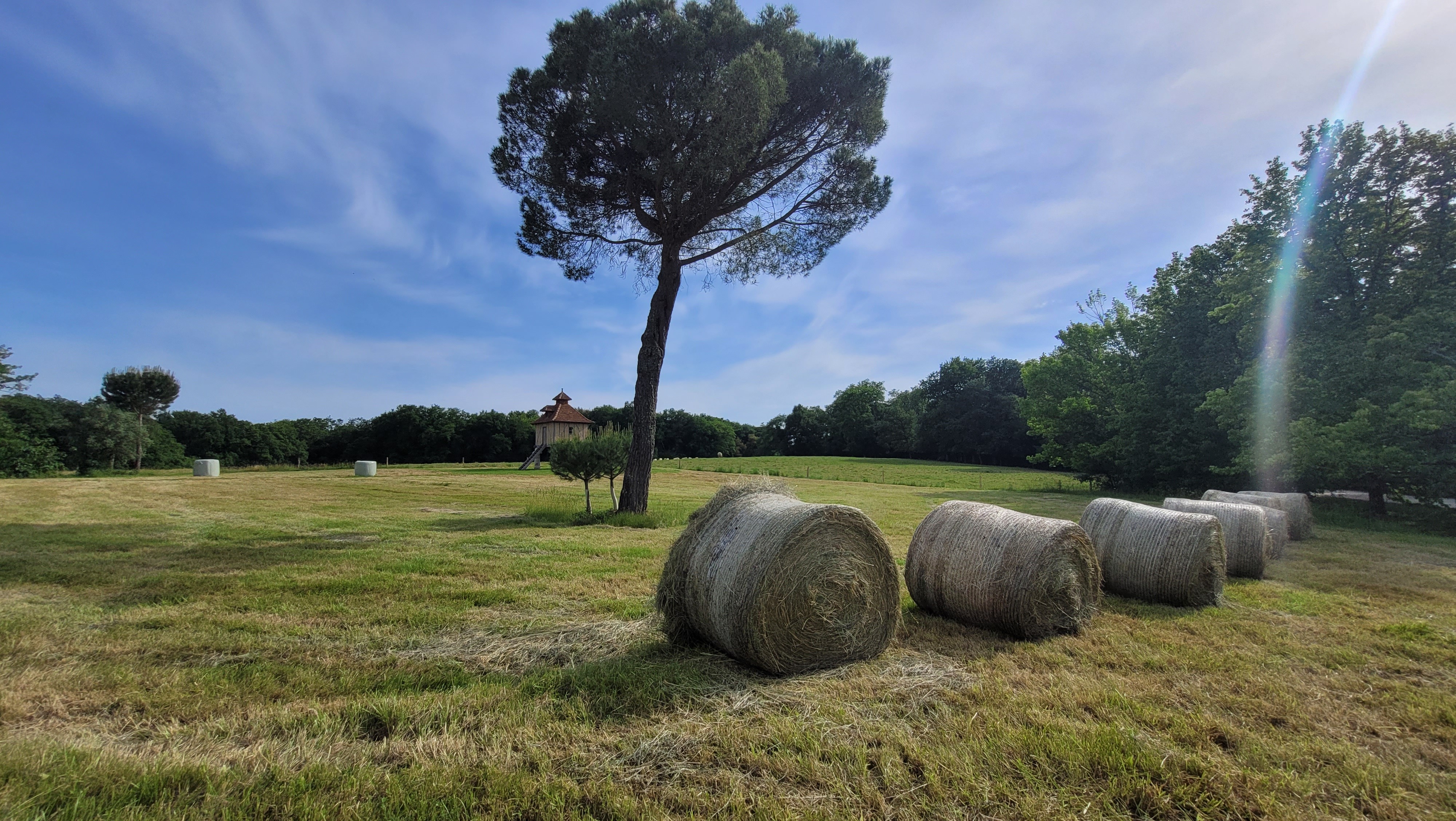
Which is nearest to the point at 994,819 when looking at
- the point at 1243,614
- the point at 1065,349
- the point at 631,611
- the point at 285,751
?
the point at 285,751

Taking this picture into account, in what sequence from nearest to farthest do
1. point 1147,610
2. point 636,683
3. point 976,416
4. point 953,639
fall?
point 636,683 → point 953,639 → point 1147,610 → point 976,416

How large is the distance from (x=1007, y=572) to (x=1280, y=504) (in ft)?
32.3

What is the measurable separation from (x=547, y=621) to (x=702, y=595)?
5.37 ft

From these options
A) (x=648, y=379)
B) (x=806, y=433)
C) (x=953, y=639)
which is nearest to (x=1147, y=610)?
(x=953, y=639)

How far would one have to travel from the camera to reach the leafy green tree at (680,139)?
11.8 meters

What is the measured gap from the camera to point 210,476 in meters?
29.6

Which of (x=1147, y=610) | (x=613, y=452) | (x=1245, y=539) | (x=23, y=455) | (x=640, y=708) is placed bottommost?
(x=1147, y=610)

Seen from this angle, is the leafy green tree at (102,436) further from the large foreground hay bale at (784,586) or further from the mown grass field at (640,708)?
the large foreground hay bale at (784,586)

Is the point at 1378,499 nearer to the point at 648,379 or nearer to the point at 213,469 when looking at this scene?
the point at 648,379

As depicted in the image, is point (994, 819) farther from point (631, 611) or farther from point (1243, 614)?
point (1243, 614)

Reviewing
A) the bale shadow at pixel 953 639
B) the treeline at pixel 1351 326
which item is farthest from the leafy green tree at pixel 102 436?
the treeline at pixel 1351 326

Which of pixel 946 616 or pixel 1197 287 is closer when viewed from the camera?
pixel 946 616

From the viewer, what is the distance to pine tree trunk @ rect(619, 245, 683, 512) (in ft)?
45.9

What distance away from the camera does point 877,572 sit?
489 cm
